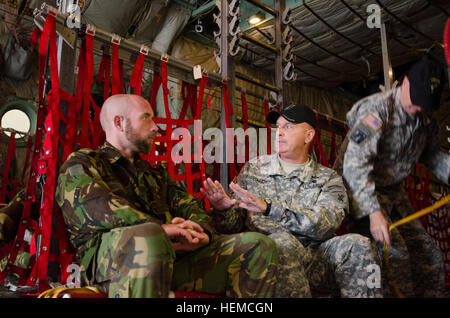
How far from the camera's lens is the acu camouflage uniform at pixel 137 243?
4.45 feet

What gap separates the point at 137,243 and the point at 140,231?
0.04 metres

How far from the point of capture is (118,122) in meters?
1.95

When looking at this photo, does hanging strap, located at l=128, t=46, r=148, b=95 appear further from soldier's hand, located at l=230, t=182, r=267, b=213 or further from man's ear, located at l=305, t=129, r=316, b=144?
man's ear, located at l=305, t=129, r=316, b=144

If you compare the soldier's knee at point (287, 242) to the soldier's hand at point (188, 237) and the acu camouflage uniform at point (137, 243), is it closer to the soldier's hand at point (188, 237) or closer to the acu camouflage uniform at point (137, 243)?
the acu camouflage uniform at point (137, 243)

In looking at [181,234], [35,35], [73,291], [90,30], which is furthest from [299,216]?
[35,35]

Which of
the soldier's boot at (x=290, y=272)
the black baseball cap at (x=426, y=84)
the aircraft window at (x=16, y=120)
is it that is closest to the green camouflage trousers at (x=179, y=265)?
the soldier's boot at (x=290, y=272)

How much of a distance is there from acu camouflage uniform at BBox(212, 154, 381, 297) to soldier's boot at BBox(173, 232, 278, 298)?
27 centimetres

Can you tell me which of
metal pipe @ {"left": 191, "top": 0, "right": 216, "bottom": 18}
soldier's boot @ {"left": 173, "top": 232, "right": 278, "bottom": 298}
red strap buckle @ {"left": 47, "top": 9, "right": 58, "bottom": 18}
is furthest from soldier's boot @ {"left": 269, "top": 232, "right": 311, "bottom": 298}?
metal pipe @ {"left": 191, "top": 0, "right": 216, "bottom": 18}

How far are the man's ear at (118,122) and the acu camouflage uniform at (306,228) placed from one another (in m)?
0.66

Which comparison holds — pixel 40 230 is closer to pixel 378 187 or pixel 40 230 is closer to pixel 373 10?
pixel 378 187

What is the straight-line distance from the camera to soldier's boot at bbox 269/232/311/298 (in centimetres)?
186

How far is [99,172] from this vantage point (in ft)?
5.59
